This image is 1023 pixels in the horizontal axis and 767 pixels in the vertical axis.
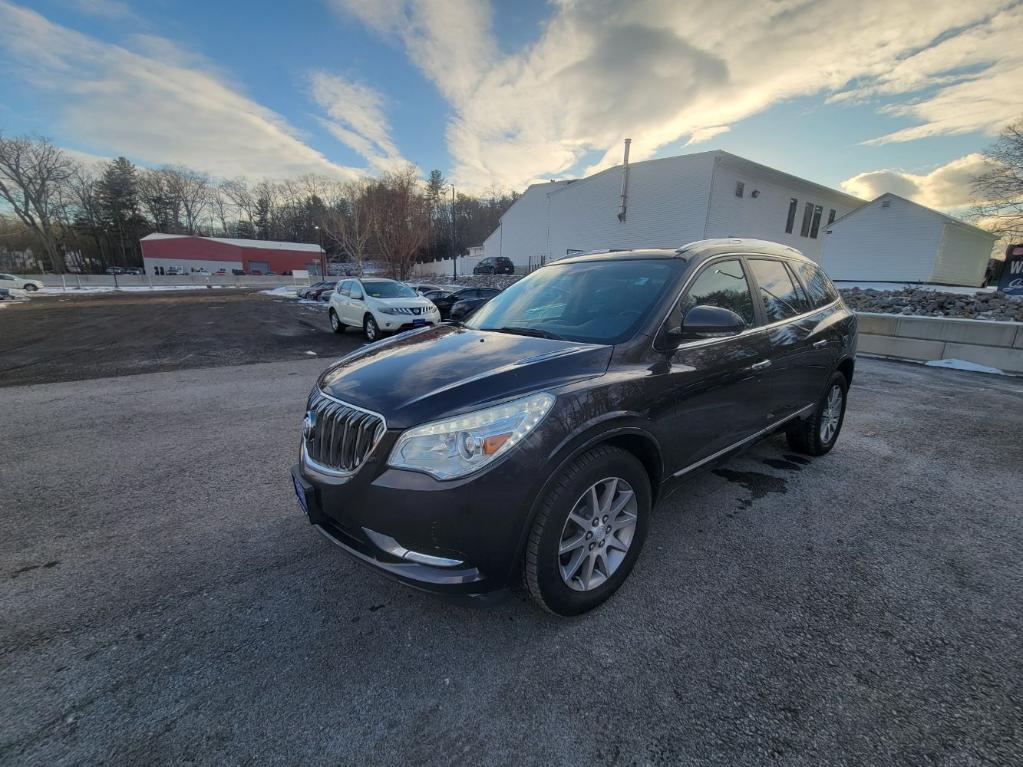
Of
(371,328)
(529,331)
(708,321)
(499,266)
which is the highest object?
(499,266)

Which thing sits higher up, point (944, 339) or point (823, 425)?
point (944, 339)

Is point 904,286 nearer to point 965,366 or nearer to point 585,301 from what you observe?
point 965,366

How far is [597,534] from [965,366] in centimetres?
1070

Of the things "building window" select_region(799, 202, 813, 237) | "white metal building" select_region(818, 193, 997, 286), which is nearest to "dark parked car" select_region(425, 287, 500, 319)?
"building window" select_region(799, 202, 813, 237)

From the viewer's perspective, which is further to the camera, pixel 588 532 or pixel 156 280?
pixel 156 280

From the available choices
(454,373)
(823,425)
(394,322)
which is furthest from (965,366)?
(394,322)

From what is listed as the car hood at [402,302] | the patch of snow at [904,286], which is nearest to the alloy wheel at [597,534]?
the car hood at [402,302]

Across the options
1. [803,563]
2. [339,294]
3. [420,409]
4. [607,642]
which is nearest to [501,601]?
[607,642]

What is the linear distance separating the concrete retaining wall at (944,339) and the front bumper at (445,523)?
36.6ft

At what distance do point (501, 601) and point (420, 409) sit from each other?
0.90 meters

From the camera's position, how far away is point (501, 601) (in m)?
1.89

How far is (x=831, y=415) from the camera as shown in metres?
4.26

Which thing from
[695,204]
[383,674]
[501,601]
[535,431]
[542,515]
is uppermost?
[695,204]

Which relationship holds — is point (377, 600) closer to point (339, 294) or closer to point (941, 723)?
point (941, 723)
